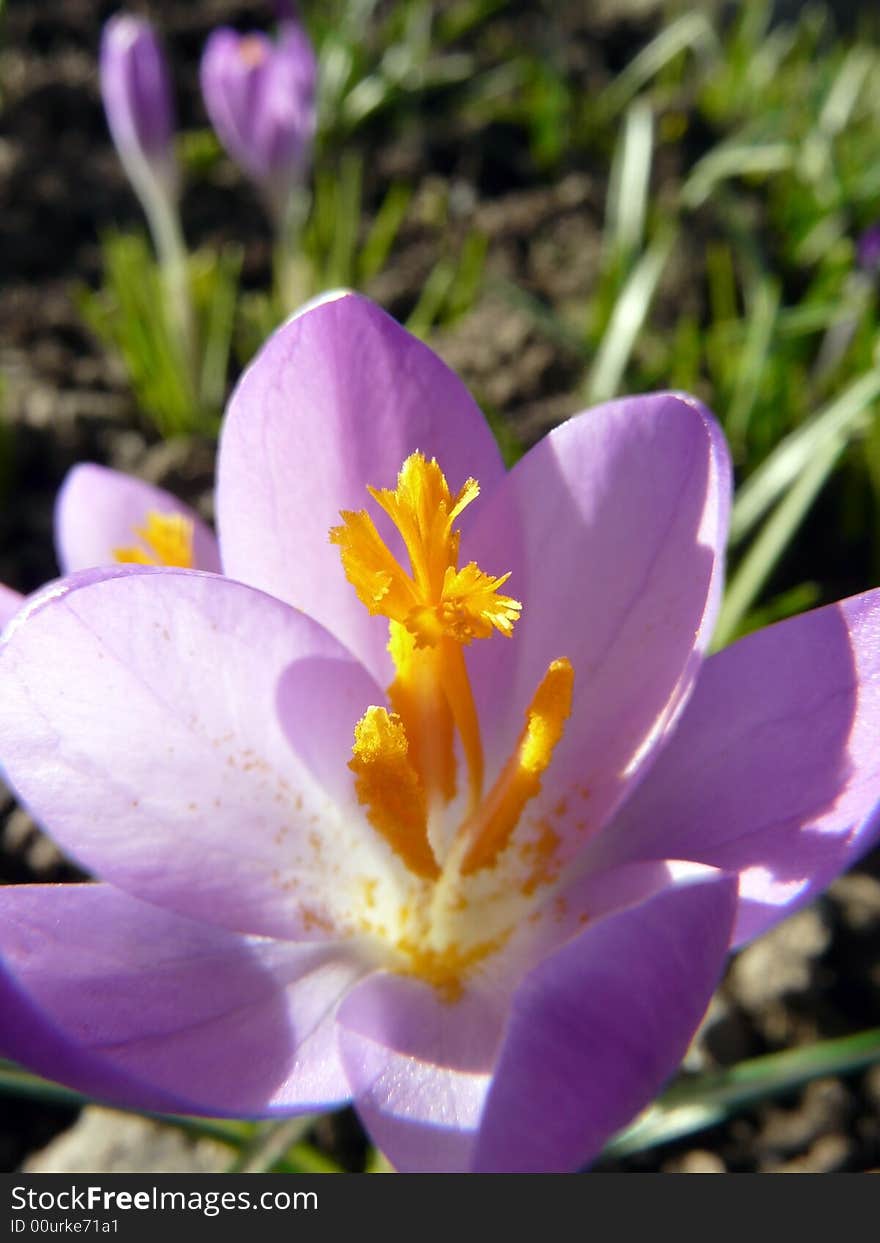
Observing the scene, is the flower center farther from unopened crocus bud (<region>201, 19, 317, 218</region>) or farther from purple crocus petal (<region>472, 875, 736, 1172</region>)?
unopened crocus bud (<region>201, 19, 317, 218</region>)

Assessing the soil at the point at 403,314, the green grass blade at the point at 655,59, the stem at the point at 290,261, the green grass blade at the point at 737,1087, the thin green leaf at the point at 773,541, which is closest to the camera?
the green grass blade at the point at 737,1087

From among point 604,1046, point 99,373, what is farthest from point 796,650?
point 99,373

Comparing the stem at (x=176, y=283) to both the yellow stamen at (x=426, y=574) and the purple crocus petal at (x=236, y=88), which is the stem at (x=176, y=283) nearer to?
the purple crocus petal at (x=236, y=88)

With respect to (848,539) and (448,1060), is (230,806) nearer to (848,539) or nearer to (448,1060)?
(448,1060)

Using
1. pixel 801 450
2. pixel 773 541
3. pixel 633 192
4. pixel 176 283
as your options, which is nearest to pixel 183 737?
pixel 773 541

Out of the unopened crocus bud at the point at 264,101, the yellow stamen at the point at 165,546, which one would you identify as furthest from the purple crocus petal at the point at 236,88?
the yellow stamen at the point at 165,546
